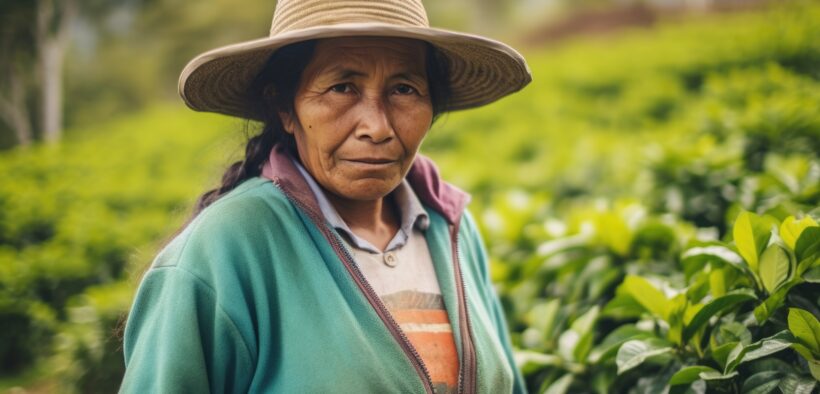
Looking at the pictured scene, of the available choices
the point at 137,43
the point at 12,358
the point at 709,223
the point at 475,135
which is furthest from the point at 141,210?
the point at 137,43

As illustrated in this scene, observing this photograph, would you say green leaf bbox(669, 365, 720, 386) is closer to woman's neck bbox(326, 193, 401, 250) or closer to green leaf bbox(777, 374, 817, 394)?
green leaf bbox(777, 374, 817, 394)

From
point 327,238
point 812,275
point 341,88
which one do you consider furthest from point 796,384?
point 341,88

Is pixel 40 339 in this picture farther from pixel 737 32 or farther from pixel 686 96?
pixel 737 32

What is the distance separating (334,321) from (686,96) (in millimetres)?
6951

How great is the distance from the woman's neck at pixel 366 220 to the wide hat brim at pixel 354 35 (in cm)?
36

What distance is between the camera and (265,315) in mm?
1448

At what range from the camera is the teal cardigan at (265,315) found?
138 cm

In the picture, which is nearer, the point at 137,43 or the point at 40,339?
the point at 40,339

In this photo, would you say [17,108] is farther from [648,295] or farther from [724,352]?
[724,352]

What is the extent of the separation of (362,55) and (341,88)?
0.32 ft

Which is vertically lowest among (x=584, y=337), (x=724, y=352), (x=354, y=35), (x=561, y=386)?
(x=561, y=386)

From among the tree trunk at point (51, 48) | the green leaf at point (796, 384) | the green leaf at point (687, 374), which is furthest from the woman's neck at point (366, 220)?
the tree trunk at point (51, 48)

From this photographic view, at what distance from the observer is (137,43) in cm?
2758

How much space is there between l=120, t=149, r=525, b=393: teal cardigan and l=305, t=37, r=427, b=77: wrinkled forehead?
0.31m
